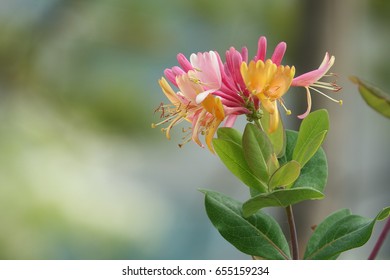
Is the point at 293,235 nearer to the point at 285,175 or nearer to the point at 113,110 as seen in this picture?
the point at 285,175

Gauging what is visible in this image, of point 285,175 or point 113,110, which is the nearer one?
point 285,175

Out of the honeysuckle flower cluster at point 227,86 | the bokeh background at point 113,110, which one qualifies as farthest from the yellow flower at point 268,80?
the bokeh background at point 113,110

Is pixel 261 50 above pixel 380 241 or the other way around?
above

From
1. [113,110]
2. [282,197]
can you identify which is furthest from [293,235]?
[113,110]

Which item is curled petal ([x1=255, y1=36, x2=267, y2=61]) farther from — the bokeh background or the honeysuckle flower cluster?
the bokeh background

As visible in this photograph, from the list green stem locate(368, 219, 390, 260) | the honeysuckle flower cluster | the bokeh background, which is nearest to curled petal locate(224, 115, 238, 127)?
the honeysuckle flower cluster

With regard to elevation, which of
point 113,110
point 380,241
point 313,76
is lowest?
point 380,241

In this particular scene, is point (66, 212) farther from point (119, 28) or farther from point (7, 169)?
point (119, 28)
